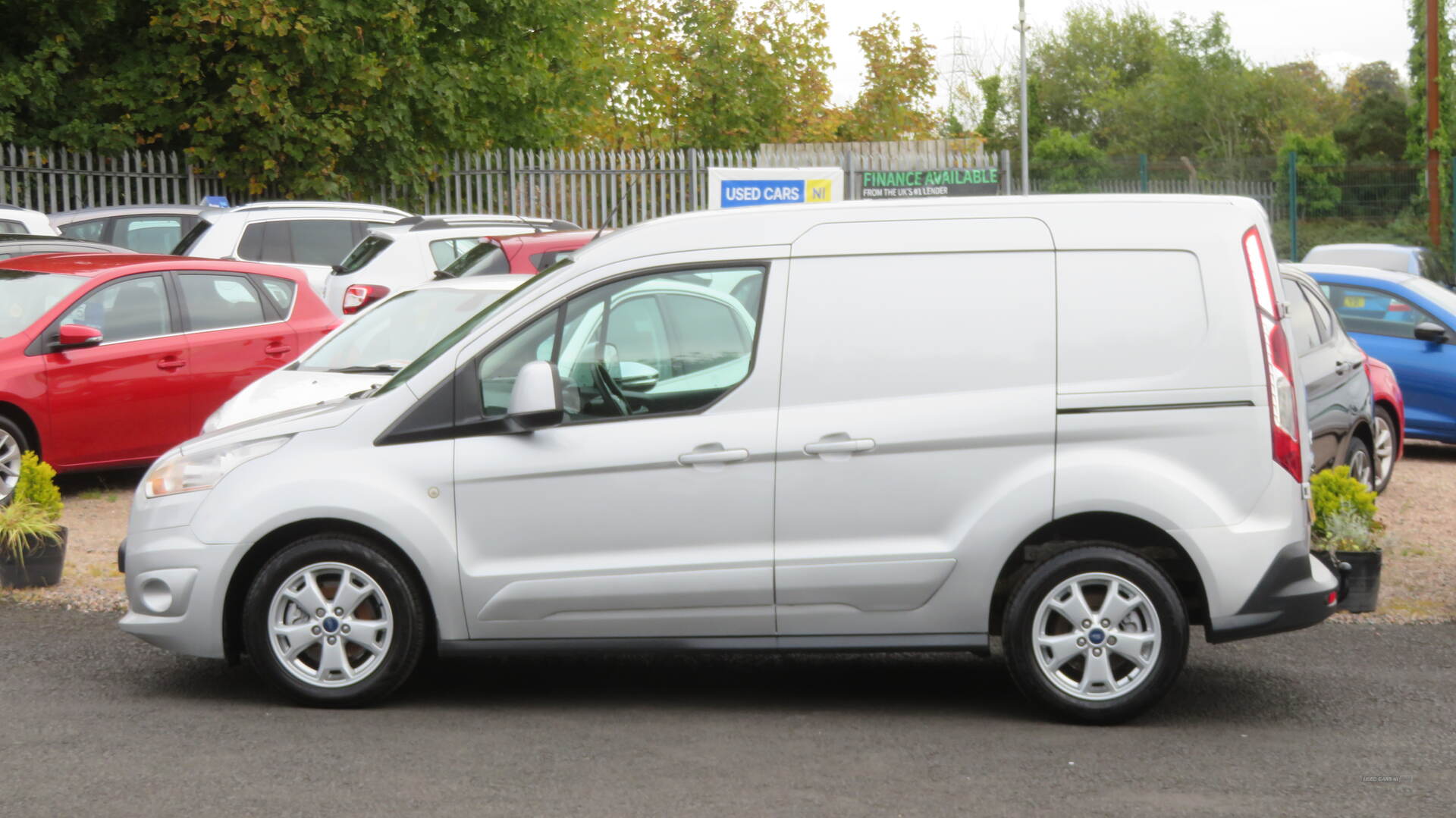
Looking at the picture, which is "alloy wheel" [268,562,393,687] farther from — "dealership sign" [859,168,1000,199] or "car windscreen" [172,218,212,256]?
"dealership sign" [859,168,1000,199]

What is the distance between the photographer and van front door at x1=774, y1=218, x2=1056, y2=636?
228 inches

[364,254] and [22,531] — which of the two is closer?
[22,531]

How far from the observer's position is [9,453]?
10.2 meters

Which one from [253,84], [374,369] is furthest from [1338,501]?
[253,84]

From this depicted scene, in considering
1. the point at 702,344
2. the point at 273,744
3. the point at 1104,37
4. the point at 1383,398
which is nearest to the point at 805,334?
the point at 702,344

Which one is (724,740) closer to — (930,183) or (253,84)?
(930,183)

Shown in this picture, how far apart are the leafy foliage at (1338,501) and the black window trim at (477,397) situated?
379 cm

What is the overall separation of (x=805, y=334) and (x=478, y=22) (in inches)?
823

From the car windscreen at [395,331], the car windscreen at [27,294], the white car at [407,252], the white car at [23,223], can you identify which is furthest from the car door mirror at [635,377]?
the white car at [23,223]

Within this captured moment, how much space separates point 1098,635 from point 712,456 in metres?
1.49

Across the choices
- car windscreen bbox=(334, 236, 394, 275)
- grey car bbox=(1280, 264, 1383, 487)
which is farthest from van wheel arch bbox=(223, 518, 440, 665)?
car windscreen bbox=(334, 236, 394, 275)

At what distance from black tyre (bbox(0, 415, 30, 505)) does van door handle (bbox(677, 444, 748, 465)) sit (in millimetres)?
6075

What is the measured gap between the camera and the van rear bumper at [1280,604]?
5750mm

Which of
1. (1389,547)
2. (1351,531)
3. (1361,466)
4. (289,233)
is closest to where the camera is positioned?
(1351,531)
